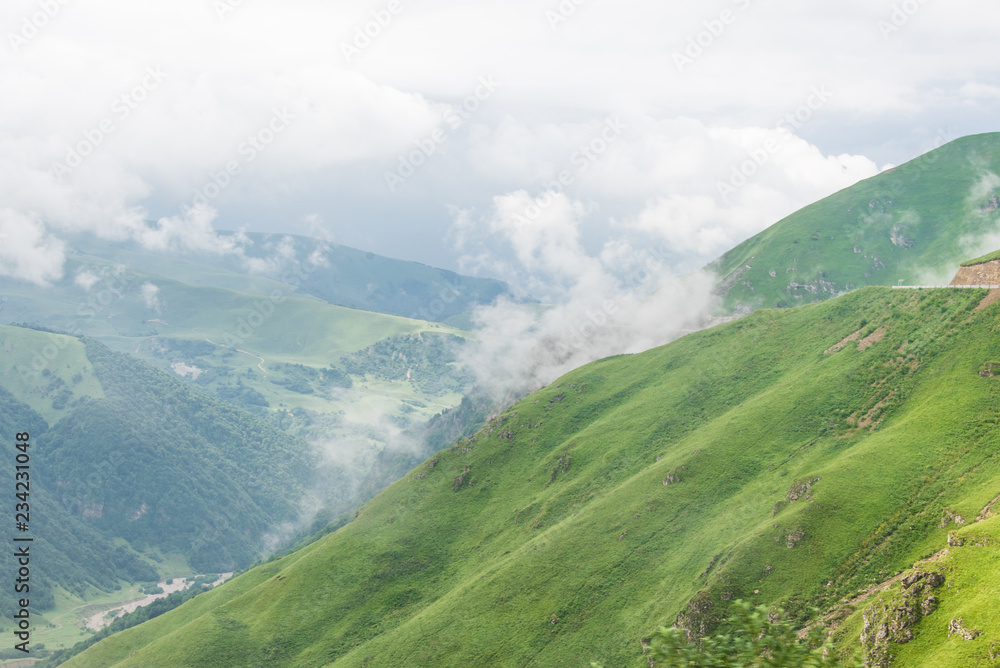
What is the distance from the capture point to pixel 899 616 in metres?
73.6

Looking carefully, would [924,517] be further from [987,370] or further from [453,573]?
[453,573]

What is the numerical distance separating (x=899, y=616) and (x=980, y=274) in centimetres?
9482

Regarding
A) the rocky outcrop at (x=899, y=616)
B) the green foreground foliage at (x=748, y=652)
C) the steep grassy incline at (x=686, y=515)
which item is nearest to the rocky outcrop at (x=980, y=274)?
the steep grassy incline at (x=686, y=515)

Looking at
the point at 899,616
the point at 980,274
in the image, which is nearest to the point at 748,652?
the point at 899,616

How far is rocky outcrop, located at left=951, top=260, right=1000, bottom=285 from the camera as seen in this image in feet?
442

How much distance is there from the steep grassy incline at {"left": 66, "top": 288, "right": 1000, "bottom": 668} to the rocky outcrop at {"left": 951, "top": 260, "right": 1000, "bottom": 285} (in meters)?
5.35

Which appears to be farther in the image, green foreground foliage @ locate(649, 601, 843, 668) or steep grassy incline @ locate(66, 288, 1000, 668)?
steep grassy incline @ locate(66, 288, 1000, 668)

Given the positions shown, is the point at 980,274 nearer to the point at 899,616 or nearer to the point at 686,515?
the point at 686,515

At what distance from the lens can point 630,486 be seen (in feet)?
503

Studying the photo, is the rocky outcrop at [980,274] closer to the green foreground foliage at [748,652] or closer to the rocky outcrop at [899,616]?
the rocky outcrop at [899,616]

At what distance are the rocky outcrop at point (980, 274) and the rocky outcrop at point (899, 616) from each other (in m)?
83.1

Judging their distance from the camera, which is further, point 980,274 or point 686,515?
point 980,274

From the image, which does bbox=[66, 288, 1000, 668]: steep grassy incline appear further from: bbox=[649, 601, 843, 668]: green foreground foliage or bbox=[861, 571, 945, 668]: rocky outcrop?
bbox=[649, 601, 843, 668]: green foreground foliage

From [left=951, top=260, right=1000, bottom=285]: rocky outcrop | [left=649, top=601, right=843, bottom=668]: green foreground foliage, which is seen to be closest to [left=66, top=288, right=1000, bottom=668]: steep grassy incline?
[left=951, top=260, right=1000, bottom=285]: rocky outcrop
